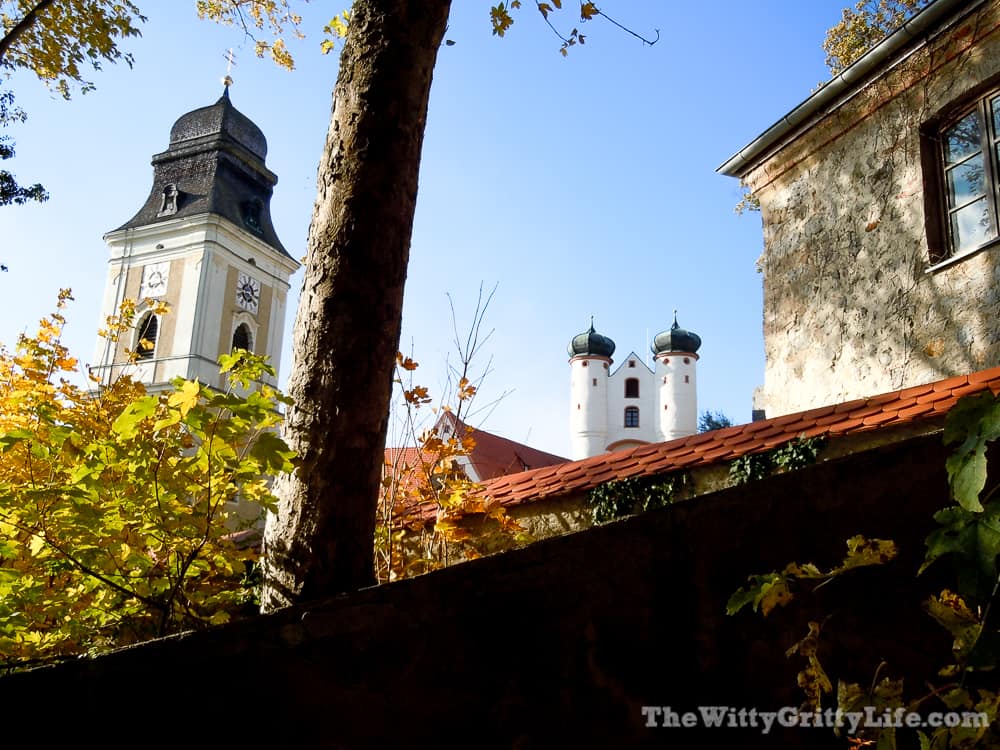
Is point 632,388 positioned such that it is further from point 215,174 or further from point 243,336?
point 215,174

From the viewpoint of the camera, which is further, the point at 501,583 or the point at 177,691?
the point at 501,583

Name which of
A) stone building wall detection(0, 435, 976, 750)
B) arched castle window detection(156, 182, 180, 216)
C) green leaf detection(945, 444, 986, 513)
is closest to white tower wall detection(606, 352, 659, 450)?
arched castle window detection(156, 182, 180, 216)

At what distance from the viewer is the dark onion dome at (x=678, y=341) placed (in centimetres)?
5038

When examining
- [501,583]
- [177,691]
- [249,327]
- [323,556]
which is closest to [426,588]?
[501,583]

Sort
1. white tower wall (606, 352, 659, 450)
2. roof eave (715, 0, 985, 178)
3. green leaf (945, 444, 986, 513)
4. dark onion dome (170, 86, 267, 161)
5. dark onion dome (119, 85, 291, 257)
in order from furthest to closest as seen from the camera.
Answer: white tower wall (606, 352, 659, 450)
dark onion dome (170, 86, 267, 161)
dark onion dome (119, 85, 291, 257)
roof eave (715, 0, 985, 178)
green leaf (945, 444, 986, 513)

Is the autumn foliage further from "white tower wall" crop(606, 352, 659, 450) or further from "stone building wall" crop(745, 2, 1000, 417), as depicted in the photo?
"white tower wall" crop(606, 352, 659, 450)

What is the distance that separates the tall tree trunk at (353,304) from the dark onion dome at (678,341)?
48.2 meters

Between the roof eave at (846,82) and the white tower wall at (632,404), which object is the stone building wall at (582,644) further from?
the white tower wall at (632,404)

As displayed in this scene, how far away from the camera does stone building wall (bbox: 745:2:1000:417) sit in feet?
20.0

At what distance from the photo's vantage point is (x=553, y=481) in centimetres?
542

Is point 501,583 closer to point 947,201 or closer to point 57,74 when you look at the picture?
point 947,201

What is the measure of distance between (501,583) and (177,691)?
69cm

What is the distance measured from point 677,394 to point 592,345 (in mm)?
5531

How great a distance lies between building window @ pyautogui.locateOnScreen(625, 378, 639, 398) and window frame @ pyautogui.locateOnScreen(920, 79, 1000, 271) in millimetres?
42892
